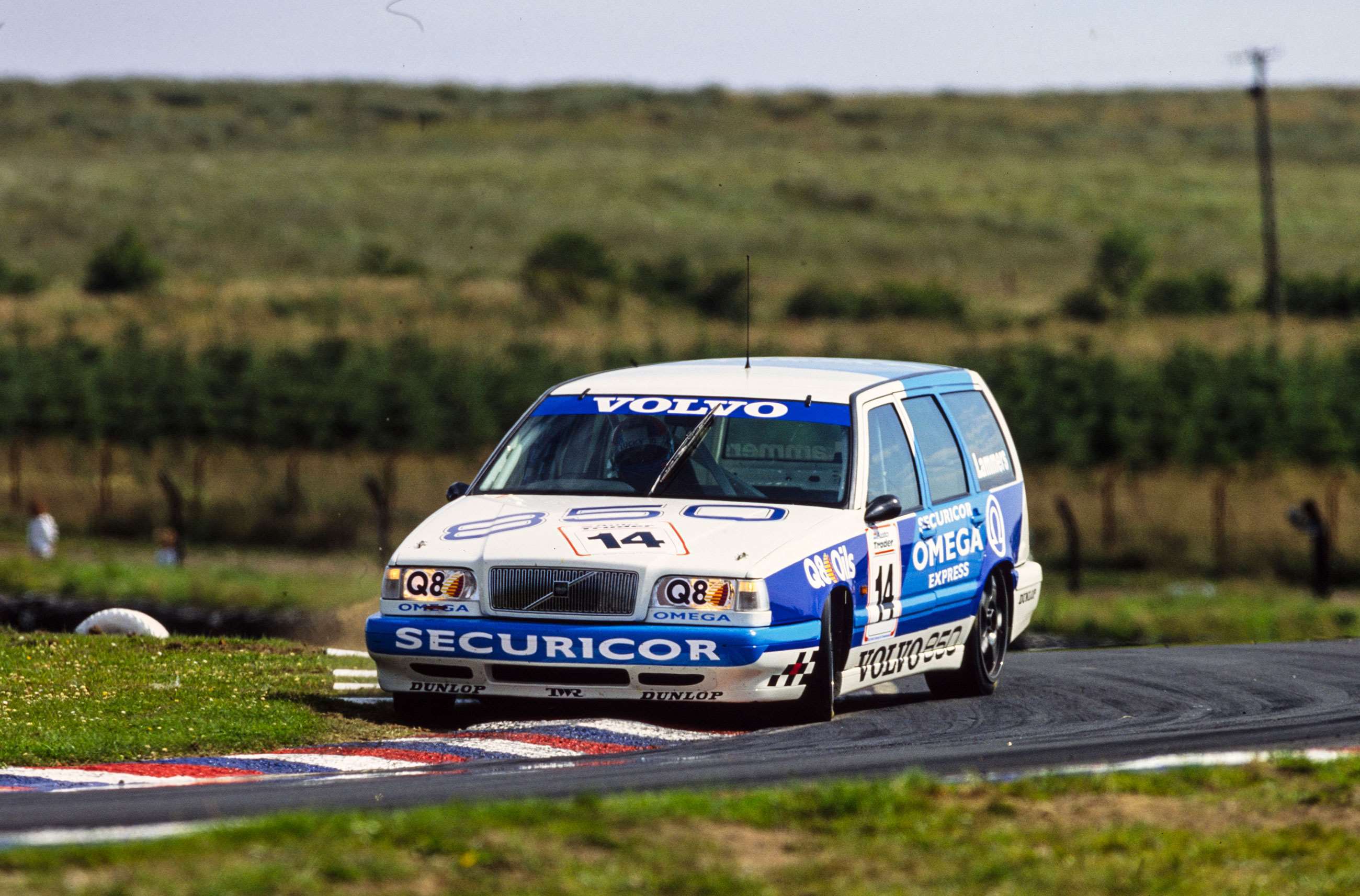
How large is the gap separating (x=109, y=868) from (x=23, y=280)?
2468 inches

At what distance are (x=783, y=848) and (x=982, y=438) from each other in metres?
6.36

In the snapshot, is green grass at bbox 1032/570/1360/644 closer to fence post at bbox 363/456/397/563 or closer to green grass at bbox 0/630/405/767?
fence post at bbox 363/456/397/563

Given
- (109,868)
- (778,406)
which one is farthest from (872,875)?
(778,406)

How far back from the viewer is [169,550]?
84.9ft

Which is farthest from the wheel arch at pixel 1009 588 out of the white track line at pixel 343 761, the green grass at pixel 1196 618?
the green grass at pixel 1196 618

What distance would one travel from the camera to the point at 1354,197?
10025 centimetres

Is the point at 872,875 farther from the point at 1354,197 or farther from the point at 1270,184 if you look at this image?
the point at 1354,197

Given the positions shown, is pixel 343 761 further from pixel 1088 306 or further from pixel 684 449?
pixel 1088 306

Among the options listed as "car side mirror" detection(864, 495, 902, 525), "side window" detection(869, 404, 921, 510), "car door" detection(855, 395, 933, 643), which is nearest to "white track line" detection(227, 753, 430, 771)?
"car door" detection(855, 395, 933, 643)

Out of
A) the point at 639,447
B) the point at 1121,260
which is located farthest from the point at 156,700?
the point at 1121,260

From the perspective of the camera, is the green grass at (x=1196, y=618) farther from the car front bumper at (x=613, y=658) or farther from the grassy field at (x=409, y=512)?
the car front bumper at (x=613, y=658)

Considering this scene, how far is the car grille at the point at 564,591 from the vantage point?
8.98 meters

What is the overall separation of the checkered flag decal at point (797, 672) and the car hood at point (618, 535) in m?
0.45

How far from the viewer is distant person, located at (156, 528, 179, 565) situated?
25.7m
